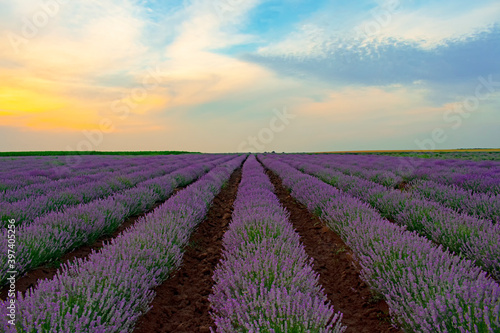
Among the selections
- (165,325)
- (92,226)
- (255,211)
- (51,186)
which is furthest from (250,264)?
(51,186)

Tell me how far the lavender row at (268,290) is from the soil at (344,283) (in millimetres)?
239

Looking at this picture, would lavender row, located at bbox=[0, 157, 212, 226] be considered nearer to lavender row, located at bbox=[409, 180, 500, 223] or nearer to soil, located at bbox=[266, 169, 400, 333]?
soil, located at bbox=[266, 169, 400, 333]

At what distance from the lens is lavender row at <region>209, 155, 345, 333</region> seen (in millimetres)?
1728

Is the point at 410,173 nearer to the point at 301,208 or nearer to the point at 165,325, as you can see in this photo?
the point at 301,208

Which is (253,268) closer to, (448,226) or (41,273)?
(41,273)

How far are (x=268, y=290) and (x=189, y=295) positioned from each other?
1.23 m

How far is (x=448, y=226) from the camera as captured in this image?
12.0ft

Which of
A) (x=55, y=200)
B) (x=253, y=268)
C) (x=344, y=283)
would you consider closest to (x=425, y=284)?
(x=253, y=268)

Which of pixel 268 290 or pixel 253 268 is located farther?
pixel 253 268

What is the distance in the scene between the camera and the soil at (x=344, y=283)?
102 inches

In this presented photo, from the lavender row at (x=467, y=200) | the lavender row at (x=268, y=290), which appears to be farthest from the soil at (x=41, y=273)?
the lavender row at (x=467, y=200)

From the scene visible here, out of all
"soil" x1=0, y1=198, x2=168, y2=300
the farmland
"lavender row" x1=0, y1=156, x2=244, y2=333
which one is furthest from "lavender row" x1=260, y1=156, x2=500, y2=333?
"soil" x1=0, y1=198, x2=168, y2=300

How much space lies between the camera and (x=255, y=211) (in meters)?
4.40

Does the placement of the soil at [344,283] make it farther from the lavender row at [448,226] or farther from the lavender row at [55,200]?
the lavender row at [55,200]
